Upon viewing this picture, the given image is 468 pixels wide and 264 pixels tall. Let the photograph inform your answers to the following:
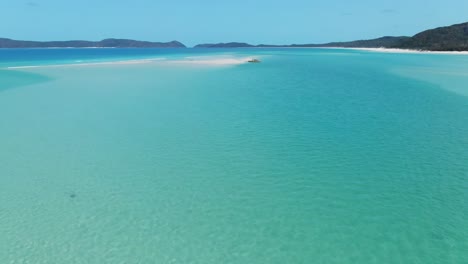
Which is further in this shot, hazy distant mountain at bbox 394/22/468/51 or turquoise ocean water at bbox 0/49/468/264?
hazy distant mountain at bbox 394/22/468/51

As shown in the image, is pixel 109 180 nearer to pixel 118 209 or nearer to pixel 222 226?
pixel 118 209

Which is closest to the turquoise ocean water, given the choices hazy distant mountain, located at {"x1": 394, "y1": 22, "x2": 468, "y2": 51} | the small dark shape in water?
the small dark shape in water

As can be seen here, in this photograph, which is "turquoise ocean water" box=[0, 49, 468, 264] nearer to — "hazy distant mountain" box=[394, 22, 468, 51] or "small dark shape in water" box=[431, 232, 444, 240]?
"small dark shape in water" box=[431, 232, 444, 240]

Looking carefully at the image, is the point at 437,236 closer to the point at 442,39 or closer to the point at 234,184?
the point at 234,184

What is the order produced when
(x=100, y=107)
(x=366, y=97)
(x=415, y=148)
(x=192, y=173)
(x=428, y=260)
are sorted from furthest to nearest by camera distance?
(x=366, y=97), (x=100, y=107), (x=415, y=148), (x=192, y=173), (x=428, y=260)

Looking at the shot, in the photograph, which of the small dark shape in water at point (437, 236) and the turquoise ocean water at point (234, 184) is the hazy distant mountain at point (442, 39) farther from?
the small dark shape in water at point (437, 236)

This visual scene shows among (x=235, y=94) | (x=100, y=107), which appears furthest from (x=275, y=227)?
(x=235, y=94)
